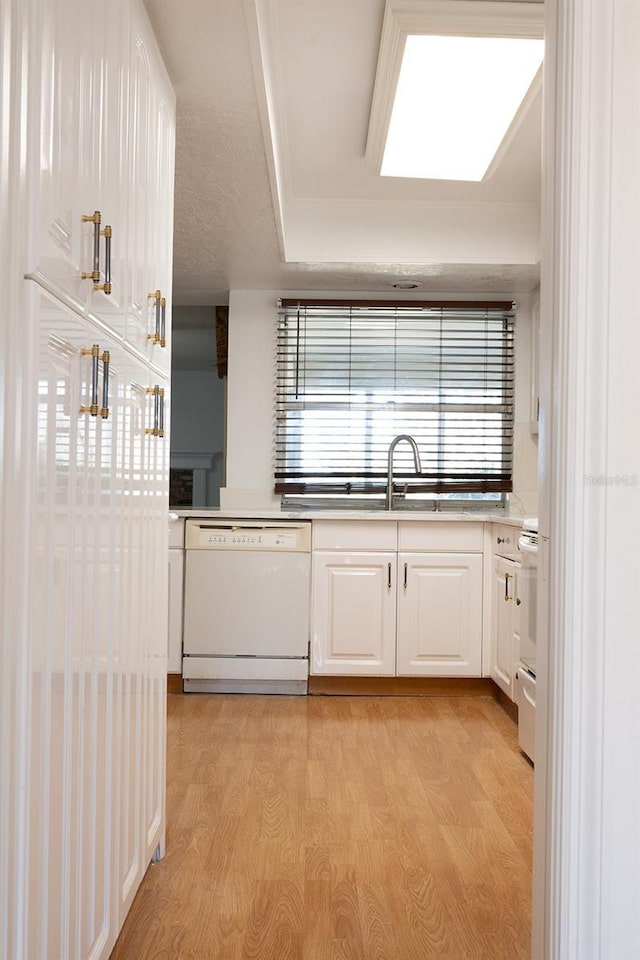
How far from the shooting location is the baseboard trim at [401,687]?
4297 millimetres

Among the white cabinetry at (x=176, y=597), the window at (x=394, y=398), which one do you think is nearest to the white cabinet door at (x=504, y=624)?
the window at (x=394, y=398)

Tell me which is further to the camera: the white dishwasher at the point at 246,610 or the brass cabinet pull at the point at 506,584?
the white dishwasher at the point at 246,610

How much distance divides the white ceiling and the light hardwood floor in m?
2.17

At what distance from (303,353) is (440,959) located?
3.62 metres

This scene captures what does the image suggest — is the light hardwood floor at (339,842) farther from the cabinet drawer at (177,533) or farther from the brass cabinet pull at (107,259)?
the brass cabinet pull at (107,259)

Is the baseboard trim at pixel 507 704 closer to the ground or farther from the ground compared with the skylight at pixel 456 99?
closer to the ground

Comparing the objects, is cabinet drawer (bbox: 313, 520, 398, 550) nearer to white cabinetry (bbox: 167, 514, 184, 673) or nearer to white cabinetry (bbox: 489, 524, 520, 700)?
white cabinetry (bbox: 489, 524, 520, 700)

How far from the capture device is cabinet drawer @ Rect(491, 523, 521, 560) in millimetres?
3754

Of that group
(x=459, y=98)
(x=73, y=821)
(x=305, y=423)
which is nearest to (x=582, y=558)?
(x=73, y=821)

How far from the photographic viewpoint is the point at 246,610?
13.9 feet

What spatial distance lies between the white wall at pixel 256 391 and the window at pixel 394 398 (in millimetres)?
63

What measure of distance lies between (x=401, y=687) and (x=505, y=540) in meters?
0.95

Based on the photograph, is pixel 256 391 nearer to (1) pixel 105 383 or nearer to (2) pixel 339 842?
(2) pixel 339 842

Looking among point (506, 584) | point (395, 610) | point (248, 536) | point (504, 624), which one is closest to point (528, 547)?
point (506, 584)
